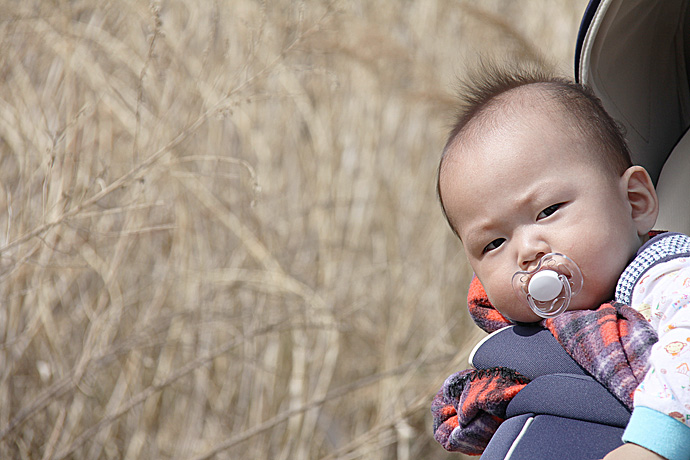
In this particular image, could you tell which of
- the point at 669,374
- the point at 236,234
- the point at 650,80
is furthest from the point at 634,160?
the point at 236,234

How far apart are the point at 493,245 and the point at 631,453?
400 millimetres

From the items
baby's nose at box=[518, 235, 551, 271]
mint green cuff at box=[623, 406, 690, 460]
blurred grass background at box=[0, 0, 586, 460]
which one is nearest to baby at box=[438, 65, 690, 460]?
baby's nose at box=[518, 235, 551, 271]

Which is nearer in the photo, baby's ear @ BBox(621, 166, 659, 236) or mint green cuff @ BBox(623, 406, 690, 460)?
mint green cuff @ BBox(623, 406, 690, 460)

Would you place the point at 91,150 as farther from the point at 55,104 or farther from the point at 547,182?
the point at 547,182

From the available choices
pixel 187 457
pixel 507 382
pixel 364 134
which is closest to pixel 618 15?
pixel 507 382

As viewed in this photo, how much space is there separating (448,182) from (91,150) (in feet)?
5.56

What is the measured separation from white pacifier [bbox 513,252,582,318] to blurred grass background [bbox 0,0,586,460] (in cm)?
126

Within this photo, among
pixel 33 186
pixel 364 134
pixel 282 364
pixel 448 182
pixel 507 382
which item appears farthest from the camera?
pixel 364 134

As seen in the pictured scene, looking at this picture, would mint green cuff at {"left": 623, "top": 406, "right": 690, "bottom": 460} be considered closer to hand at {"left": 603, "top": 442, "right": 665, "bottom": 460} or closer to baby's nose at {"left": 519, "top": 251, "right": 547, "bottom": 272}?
hand at {"left": 603, "top": 442, "right": 665, "bottom": 460}

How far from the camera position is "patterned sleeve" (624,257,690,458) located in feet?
2.69

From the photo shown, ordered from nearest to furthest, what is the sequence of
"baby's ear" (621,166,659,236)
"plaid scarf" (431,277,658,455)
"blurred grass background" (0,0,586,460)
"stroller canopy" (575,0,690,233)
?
"plaid scarf" (431,277,658,455) → "baby's ear" (621,166,659,236) → "stroller canopy" (575,0,690,233) → "blurred grass background" (0,0,586,460)

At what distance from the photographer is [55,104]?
98.7 inches

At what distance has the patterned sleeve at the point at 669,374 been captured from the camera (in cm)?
82

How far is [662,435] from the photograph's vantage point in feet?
2.68
